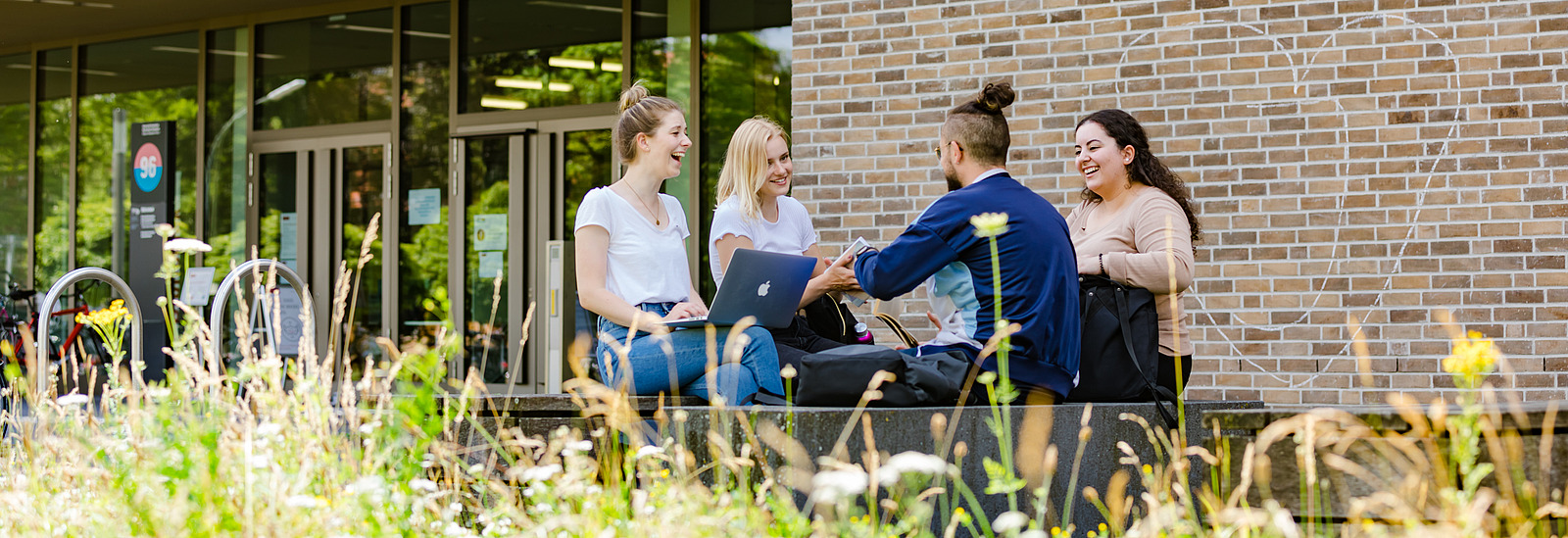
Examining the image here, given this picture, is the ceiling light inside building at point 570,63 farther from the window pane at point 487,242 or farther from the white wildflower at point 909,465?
the white wildflower at point 909,465

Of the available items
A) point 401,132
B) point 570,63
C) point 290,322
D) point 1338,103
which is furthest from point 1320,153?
point 290,322

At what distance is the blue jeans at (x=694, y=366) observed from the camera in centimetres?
336

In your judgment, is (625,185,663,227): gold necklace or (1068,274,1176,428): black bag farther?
(625,185,663,227): gold necklace

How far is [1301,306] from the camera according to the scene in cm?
534

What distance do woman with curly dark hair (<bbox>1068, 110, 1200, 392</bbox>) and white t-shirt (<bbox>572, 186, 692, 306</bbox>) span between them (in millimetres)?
1169

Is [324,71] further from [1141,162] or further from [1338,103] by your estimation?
[1141,162]

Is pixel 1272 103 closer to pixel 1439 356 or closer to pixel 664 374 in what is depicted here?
pixel 1439 356

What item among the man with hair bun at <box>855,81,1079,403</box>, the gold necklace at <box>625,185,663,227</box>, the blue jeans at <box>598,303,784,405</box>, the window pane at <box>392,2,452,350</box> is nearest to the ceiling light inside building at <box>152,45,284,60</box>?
the window pane at <box>392,2,452,350</box>

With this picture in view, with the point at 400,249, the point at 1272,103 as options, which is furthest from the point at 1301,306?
the point at 400,249

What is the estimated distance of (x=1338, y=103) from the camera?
5.31m

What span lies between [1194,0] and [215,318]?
155 inches

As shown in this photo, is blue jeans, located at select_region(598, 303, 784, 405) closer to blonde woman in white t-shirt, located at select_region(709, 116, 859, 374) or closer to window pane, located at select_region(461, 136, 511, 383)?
A: blonde woman in white t-shirt, located at select_region(709, 116, 859, 374)

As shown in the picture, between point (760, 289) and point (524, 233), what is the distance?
19.6 feet

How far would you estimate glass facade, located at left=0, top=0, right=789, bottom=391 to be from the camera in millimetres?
8570
